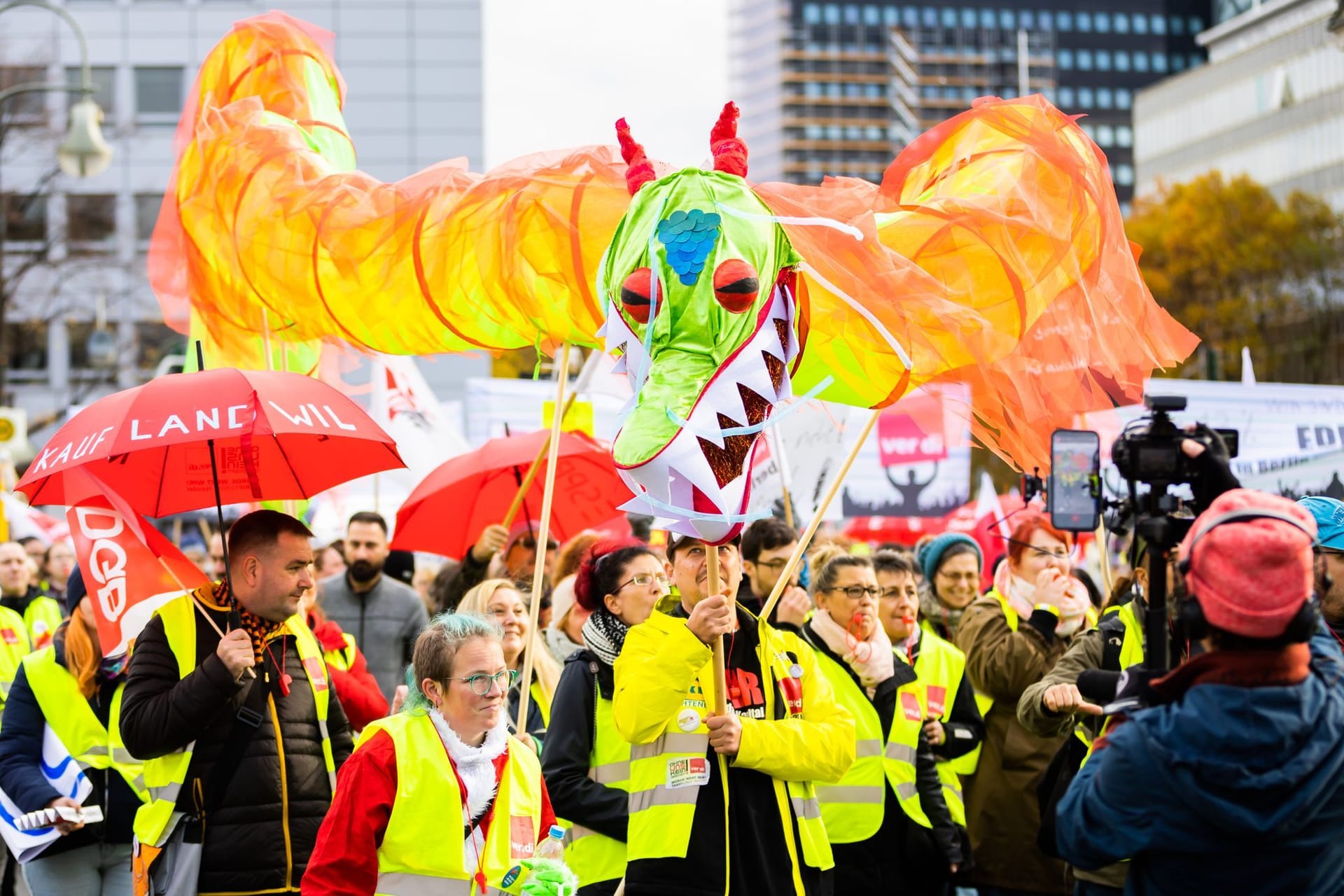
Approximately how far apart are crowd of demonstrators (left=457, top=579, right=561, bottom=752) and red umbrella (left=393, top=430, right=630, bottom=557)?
1.62 m

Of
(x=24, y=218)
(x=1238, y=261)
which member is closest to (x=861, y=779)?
(x=24, y=218)

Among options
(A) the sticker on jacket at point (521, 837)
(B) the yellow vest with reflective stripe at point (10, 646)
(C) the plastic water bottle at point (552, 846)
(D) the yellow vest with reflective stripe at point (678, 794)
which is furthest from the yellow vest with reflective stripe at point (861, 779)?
(B) the yellow vest with reflective stripe at point (10, 646)

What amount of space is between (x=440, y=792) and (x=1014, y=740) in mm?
3242

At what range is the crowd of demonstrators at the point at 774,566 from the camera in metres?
6.95

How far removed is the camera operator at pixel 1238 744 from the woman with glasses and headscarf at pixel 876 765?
2789mm

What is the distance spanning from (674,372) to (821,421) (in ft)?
20.9

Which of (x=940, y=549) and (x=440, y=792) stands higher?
(x=940, y=549)

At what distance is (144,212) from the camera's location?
1718 inches

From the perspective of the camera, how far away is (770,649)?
5145 millimetres

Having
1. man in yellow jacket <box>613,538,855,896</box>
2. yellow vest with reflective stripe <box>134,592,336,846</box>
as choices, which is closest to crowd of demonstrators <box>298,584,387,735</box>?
yellow vest with reflective stripe <box>134,592,336,846</box>

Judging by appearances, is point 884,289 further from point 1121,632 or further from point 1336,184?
point 1336,184

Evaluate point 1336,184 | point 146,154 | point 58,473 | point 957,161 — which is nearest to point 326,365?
point 58,473

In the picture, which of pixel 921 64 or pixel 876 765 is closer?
pixel 876 765

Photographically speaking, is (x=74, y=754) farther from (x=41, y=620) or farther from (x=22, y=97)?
(x=22, y=97)
